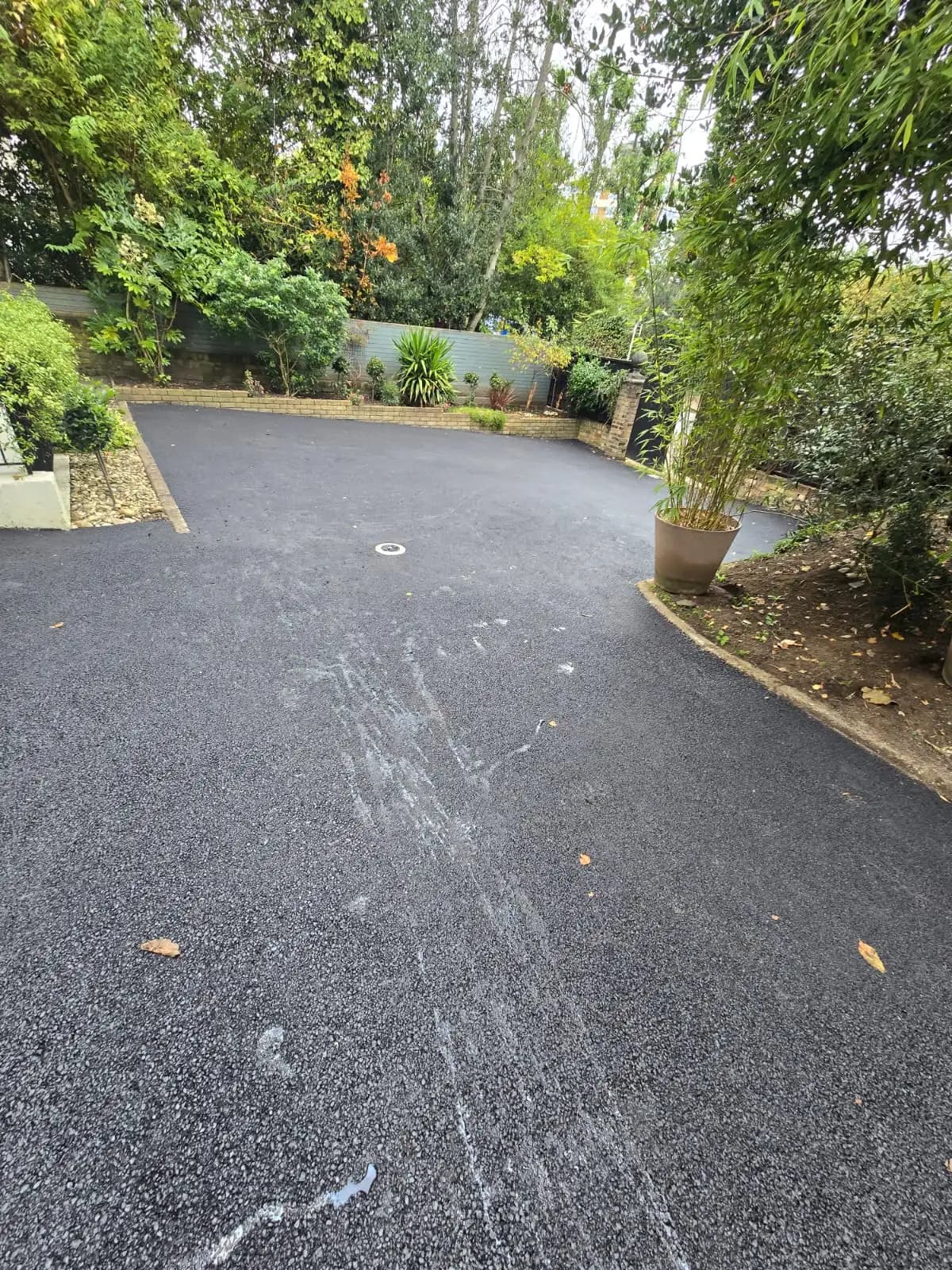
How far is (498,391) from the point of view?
932 cm

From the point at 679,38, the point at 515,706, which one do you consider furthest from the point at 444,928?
the point at 679,38

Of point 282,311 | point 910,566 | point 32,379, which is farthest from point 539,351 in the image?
point 32,379

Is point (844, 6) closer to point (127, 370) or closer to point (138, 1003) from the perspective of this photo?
point (138, 1003)

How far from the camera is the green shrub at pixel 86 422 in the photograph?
337 cm

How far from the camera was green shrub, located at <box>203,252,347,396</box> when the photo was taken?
6578 mm

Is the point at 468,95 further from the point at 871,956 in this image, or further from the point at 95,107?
the point at 871,956

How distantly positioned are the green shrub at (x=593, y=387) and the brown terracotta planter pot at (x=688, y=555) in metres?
6.11

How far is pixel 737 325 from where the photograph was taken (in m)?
2.53

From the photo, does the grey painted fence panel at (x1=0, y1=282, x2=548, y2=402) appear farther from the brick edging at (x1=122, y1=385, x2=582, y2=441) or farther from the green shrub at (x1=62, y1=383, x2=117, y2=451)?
the green shrub at (x1=62, y1=383, x2=117, y2=451)

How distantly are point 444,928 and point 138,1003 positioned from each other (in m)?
0.70

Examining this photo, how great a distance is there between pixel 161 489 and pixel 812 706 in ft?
15.0

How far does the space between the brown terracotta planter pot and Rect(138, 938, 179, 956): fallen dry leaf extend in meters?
3.15

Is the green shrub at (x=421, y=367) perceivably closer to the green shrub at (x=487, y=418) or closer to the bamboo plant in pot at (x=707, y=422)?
the green shrub at (x=487, y=418)

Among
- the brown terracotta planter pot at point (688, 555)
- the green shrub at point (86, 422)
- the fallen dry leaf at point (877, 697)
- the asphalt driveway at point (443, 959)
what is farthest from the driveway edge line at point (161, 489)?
the fallen dry leaf at point (877, 697)
